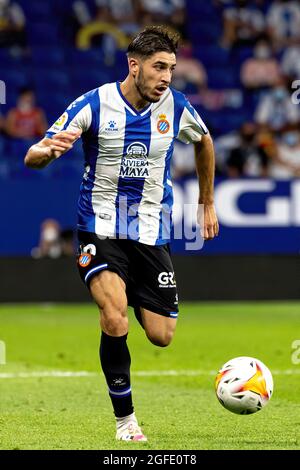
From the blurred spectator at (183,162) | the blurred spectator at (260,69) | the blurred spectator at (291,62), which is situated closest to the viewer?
the blurred spectator at (183,162)

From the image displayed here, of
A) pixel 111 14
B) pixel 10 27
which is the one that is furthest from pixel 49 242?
pixel 111 14

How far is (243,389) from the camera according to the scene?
6543 mm

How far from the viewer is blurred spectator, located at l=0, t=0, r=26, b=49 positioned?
20.2 metres

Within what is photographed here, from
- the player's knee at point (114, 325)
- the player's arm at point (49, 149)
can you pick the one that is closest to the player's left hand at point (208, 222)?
the player's knee at point (114, 325)

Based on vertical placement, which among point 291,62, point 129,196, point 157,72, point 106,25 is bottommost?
point 129,196

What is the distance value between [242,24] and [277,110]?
104 inches

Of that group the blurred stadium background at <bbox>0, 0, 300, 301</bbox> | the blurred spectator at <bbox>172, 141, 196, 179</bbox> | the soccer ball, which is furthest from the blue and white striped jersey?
the blurred spectator at <bbox>172, 141, 196, 179</bbox>

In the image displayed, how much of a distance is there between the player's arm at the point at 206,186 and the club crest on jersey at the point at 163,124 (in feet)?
1.10

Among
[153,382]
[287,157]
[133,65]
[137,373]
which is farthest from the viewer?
[287,157]

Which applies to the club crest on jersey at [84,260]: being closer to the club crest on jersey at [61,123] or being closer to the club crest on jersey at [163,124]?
the club crest on jersey at [61,123]

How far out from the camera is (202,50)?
70.6ft

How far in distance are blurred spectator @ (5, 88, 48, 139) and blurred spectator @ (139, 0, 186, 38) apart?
3.55 metres

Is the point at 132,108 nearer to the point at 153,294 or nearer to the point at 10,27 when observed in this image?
the point at 153,294

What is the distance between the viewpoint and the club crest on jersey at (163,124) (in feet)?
22.5
